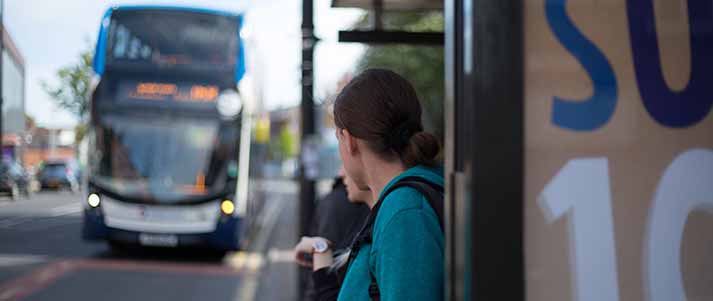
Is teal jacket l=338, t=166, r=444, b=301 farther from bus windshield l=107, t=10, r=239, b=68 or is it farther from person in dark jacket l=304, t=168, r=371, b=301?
bus windshield l=107, t=10, r=239, b=68

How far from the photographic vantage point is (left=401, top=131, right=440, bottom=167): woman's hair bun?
72.3 inches

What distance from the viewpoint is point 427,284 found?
5.07 feet

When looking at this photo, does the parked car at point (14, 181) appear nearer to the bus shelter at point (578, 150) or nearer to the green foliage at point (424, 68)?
the bus shelter at point (578, 150)

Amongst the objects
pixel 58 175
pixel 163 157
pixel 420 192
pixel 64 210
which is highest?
pixel 420 192

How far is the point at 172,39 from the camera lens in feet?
36.2

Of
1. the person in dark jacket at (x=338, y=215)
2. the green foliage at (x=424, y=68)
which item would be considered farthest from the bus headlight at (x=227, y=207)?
the green foliage at (x=424, y=68)

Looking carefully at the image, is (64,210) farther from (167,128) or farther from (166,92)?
(167,128)

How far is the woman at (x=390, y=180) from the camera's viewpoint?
61.0 inches

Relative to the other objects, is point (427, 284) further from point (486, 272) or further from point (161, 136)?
point (161, 136)

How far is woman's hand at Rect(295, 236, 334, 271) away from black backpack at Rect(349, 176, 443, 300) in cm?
46

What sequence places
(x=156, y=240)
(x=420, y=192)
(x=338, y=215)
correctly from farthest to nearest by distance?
(x=156, y=240) → (x=338, y=215) → (x=420, y=192)

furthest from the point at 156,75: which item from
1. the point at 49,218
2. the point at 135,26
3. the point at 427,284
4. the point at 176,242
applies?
the point at 427,284

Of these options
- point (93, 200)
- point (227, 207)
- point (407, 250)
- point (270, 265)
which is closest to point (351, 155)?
point (407, 250)

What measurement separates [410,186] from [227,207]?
34.6 feet
